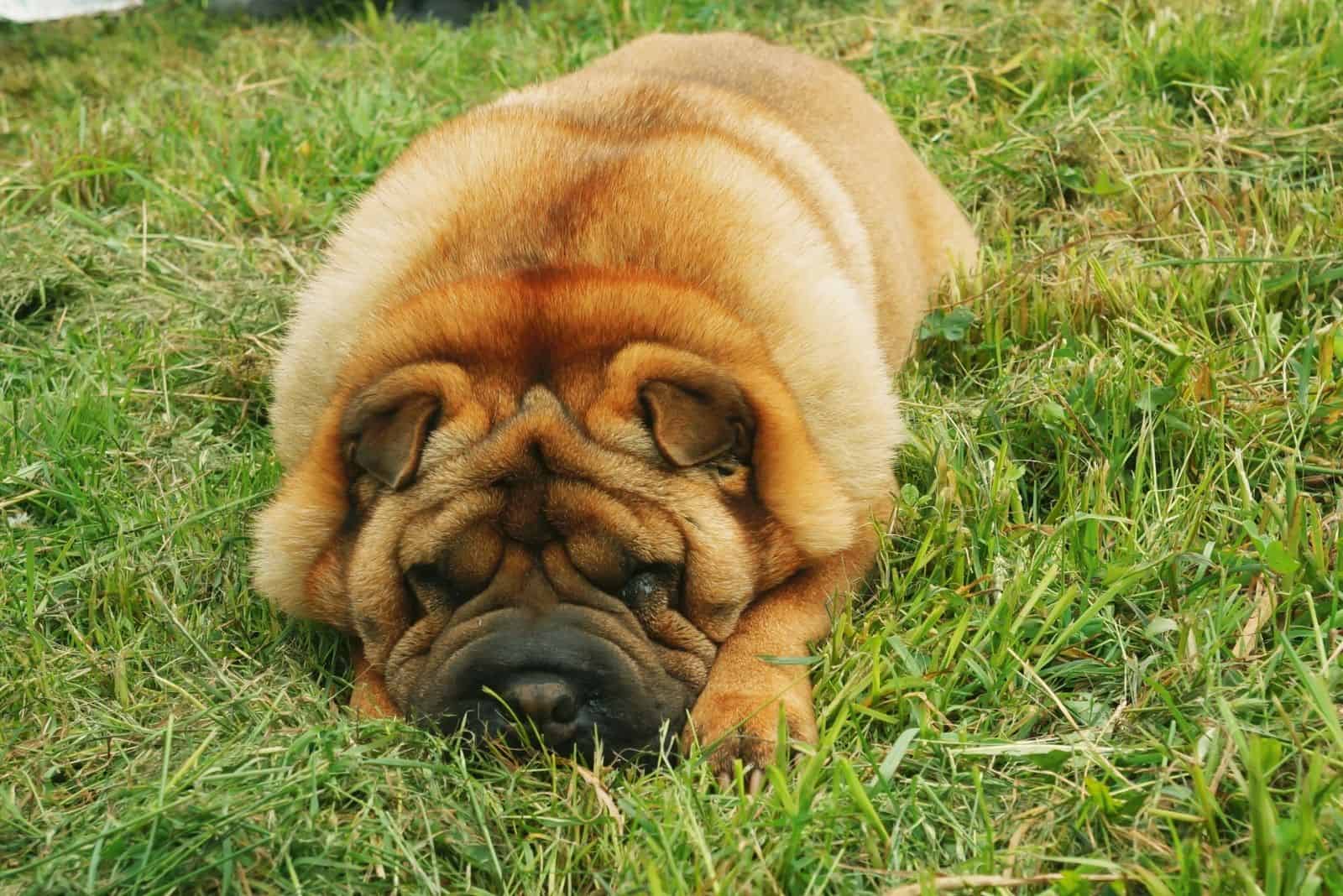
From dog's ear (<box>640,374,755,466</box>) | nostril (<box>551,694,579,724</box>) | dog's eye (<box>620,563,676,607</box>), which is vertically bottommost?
nostril (<box>551,694,579,724</box>)

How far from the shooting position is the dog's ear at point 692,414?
336 centimetres

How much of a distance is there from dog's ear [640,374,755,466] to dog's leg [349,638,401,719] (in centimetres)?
101

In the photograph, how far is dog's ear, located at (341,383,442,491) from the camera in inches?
134

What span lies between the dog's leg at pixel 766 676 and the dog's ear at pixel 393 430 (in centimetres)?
97

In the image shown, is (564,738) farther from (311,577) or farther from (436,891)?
(311,577)

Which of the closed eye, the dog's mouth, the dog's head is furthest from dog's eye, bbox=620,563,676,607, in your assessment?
the closed eye

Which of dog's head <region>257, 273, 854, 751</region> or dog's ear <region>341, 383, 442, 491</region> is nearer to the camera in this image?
dog's head <region>257, 273, 854, 751</region>

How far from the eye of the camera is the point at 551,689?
3.21m

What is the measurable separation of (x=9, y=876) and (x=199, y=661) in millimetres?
989

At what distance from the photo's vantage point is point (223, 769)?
A: 10.1 ft

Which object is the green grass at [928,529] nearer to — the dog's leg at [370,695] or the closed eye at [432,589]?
the dog's leg at [370,695]

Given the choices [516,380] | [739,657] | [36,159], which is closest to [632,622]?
[739,657]

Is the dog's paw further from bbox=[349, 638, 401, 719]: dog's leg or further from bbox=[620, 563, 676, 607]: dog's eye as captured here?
bbox=[349, 638, 401, 719]: dog's leg

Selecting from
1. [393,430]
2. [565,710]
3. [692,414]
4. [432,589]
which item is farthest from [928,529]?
[393,430]
